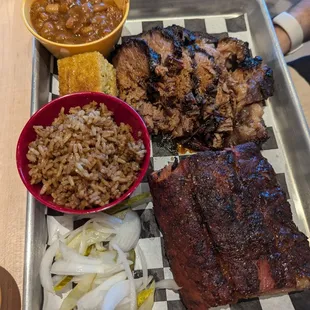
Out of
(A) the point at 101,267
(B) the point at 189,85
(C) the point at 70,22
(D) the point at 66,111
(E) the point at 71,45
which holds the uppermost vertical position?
(C) the point at 70,22

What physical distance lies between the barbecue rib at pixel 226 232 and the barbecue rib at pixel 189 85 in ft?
1.41

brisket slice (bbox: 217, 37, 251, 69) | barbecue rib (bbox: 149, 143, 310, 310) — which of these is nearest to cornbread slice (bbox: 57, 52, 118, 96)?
barbecue rib (bbox: 149, 143, 310, 310)

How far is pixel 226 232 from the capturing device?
2229mm

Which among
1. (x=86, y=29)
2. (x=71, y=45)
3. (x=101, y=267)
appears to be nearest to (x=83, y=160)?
(x=101, y=267)

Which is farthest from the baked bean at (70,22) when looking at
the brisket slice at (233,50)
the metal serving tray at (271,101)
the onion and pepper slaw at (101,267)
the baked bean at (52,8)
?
the onion and pepper slaw at (101,267)

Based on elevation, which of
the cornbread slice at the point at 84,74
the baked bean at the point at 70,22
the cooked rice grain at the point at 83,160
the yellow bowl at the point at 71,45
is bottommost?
the cooked rice grain at the point at 83,160

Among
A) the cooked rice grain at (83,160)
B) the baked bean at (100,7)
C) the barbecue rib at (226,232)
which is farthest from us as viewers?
the baked bean at (100,7)

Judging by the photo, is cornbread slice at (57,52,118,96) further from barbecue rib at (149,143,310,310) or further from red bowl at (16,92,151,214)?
barbecue rib at (149,143,310,310)

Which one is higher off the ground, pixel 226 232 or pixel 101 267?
pixel 226 232

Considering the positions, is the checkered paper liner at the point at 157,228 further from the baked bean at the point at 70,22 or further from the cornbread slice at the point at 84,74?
the baked bean at the point at 70,22

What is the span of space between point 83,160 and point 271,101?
1.79 meters

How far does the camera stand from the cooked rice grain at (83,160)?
2.33 metres

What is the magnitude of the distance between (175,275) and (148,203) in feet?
1.92

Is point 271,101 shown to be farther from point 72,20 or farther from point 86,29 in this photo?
point 72,20
